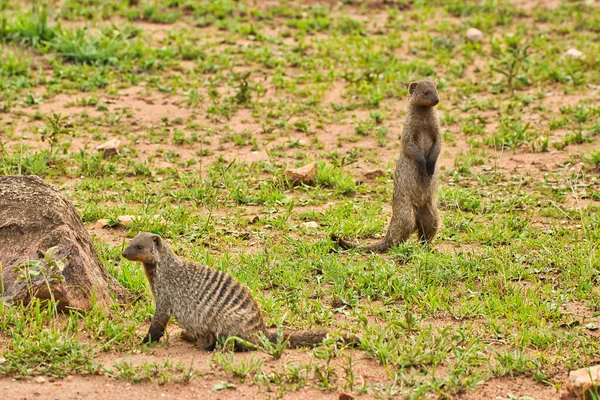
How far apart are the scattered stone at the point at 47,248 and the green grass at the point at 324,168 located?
124mm

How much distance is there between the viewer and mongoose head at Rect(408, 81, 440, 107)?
6578 mm

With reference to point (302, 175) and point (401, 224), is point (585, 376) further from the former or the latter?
point (302, 175)

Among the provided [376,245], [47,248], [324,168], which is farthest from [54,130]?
[376,245]

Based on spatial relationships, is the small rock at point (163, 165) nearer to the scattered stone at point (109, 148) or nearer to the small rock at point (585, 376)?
the scattered stone at point (109, 148)

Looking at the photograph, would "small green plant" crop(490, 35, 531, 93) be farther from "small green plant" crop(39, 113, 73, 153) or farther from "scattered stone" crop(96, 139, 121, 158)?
"small green plant" crop(39, 113, 73, 153)

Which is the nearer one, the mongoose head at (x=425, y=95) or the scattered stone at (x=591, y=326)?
the scattered stone at (x=591, y=326)

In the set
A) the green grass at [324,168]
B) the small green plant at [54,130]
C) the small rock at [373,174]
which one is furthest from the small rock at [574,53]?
the small green plant at [54,130]

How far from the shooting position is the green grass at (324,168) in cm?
479

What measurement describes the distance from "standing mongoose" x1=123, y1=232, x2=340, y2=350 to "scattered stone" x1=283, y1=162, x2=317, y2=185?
3047 millimetres

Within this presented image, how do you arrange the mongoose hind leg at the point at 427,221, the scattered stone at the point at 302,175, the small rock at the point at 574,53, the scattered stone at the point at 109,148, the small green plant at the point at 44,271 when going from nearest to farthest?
the small green plant at the point at 44,271 < the mongoose hind leg at the point at 427,221 < the scattered stone at the point at 302,175 < the scattered stone at the point at 109,148 < the small rock at the point at 574,53

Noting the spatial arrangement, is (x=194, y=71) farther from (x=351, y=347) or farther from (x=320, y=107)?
(x=351, y=347)

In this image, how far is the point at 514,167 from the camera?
333 inches

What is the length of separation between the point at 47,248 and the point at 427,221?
112 inches

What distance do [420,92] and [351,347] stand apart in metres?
2.47
